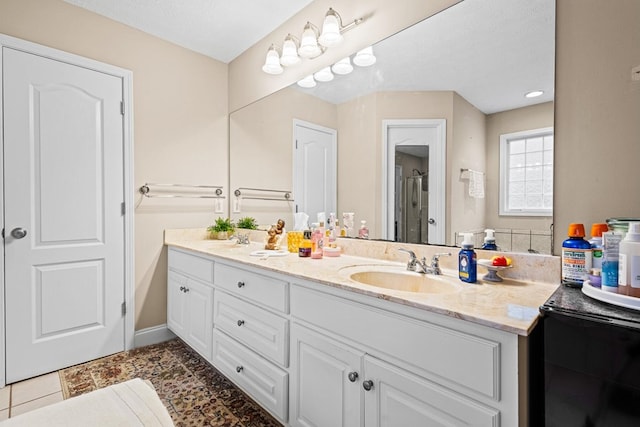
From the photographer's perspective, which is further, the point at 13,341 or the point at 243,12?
the point at 243,12

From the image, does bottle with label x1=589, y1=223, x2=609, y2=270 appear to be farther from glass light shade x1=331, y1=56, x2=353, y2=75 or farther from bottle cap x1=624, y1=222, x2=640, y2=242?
glass light shade x1=331, y1=56, x2=353, y2=75

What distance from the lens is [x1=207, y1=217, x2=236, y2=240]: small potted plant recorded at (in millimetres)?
2717

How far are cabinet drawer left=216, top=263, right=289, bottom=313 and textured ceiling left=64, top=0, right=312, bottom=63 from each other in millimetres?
1709

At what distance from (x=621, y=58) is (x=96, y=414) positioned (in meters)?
1.84

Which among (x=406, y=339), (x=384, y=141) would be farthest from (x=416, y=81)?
(x=406, y=339)

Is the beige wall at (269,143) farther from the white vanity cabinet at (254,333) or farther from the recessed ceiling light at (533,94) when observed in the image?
the recessed ceiling light at (533,94)

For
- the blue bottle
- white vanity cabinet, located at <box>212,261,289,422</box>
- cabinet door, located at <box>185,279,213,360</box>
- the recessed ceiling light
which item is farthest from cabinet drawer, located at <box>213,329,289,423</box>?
the recessed ceiling light

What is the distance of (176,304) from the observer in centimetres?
240

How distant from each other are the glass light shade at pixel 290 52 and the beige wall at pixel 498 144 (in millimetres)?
1374

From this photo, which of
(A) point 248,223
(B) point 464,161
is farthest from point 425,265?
(A) point 248,223

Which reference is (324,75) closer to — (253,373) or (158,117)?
(158,117)

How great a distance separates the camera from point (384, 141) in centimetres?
174

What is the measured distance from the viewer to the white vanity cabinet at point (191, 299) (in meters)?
1.99

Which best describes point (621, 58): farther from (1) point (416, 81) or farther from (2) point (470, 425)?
(2) point (470, 425)
